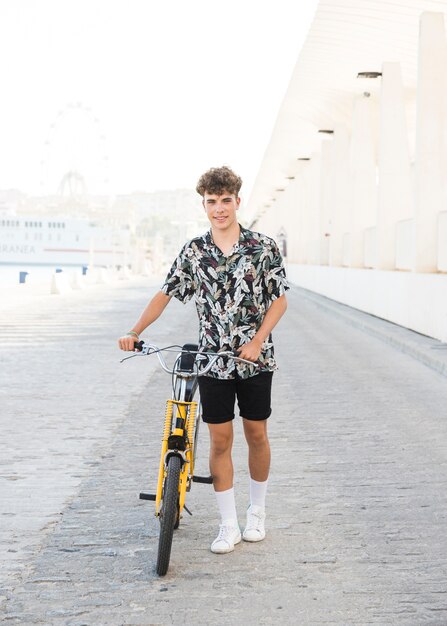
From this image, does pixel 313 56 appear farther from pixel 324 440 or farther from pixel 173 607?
pixel 173 607

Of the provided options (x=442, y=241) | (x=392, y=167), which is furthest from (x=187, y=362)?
(x=392, y=167)

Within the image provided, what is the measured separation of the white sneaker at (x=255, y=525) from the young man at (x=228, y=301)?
0.14 metres

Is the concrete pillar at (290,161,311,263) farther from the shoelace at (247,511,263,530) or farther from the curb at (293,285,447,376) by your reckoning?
the shoelace at (247,511,263,530)

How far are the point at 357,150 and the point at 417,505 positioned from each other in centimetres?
2557

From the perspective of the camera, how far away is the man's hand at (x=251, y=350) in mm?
4164

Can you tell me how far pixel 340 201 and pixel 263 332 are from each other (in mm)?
30930

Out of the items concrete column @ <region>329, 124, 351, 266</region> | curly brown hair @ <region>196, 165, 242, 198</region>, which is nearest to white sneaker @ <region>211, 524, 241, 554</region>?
curly brown hair @ <region>196, 165, 242, 198</region>

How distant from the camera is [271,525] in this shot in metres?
4.93

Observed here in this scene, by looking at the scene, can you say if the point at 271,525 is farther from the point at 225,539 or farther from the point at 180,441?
the point at 180,441

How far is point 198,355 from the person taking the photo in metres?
4.38

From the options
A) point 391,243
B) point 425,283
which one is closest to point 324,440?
point 425,283

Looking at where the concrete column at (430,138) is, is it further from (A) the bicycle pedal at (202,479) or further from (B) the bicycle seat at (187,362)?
(B) the bicycle seat at (187,362)

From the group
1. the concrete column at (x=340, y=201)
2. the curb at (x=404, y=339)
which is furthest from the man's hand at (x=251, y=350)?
the concrete column at (x=340, y=201)

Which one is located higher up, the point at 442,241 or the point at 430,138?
the point at 430,138
